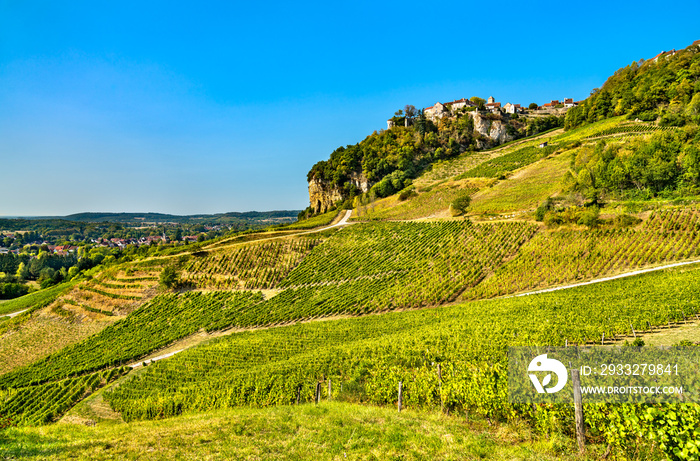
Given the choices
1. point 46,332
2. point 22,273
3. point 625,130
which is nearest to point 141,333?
point 46,332

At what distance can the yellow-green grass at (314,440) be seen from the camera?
7059 mm

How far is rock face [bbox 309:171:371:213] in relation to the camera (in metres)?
105

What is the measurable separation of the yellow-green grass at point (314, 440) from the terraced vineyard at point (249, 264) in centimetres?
3727

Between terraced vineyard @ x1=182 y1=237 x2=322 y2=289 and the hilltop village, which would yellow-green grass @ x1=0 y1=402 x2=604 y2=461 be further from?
the hilltop village

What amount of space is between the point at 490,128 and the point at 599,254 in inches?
3649

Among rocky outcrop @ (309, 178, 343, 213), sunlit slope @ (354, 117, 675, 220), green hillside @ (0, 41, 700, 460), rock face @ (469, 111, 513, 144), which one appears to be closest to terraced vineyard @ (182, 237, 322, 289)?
green hillside @ (0, 41, 700, 460)

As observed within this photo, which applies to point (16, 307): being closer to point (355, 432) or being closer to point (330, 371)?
point (330, 371)

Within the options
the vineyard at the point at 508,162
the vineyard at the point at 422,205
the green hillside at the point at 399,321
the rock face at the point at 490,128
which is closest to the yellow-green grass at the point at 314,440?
the green hillside at the point at 399,321

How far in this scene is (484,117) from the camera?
368ft

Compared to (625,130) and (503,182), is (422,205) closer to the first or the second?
(503,182)

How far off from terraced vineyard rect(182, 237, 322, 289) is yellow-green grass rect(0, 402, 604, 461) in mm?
37270

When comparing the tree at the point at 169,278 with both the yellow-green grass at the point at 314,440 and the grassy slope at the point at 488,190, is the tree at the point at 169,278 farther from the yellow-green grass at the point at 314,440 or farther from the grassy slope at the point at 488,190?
the yellow-green grass at the point at 314,440

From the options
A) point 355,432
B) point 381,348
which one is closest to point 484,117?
point 381,348

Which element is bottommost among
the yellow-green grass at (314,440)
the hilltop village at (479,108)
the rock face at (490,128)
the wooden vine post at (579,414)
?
the yellow-green grass at (314,440)
